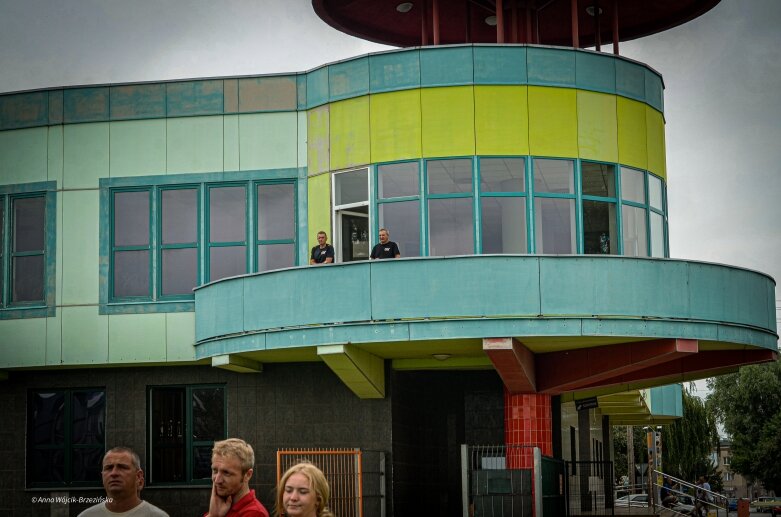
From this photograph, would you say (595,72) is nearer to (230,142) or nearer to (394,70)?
(394,70)

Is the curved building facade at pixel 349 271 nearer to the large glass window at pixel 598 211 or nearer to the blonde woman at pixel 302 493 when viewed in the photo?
the large glass window at pixel 598 211

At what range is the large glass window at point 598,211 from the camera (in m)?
24.1

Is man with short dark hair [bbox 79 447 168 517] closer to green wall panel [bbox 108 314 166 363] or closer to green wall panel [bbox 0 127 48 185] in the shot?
green wall panel [bbox 108 314 166 363]

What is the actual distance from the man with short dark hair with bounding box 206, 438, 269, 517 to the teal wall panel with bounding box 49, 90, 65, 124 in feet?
63.4

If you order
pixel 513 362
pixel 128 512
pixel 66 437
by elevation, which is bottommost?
pixel 128 512

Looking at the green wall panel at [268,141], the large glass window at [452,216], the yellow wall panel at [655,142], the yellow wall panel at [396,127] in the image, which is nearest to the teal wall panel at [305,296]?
the large glass window at [452,216]

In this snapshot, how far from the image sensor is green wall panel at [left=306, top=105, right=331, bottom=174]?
25.4 m

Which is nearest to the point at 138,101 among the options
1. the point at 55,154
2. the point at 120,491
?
the point at 55,154

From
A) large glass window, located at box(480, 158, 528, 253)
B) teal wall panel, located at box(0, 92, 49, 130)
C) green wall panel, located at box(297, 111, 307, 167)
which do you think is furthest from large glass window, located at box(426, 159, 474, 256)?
teal wall panel, located at box(0, 92, 49, 130)

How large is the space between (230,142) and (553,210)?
6823 millimetres

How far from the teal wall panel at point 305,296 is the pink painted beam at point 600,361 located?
14.1 ft

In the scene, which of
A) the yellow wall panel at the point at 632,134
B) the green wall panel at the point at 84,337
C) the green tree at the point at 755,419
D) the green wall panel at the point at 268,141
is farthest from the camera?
the green tree at the point at 755,419

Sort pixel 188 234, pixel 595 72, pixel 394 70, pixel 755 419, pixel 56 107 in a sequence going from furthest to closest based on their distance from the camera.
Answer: pixel 755 419, pixel 56 107, pixel 188 234, pixel 595 72, pixel 394 70

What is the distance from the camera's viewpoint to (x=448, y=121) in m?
24.1
